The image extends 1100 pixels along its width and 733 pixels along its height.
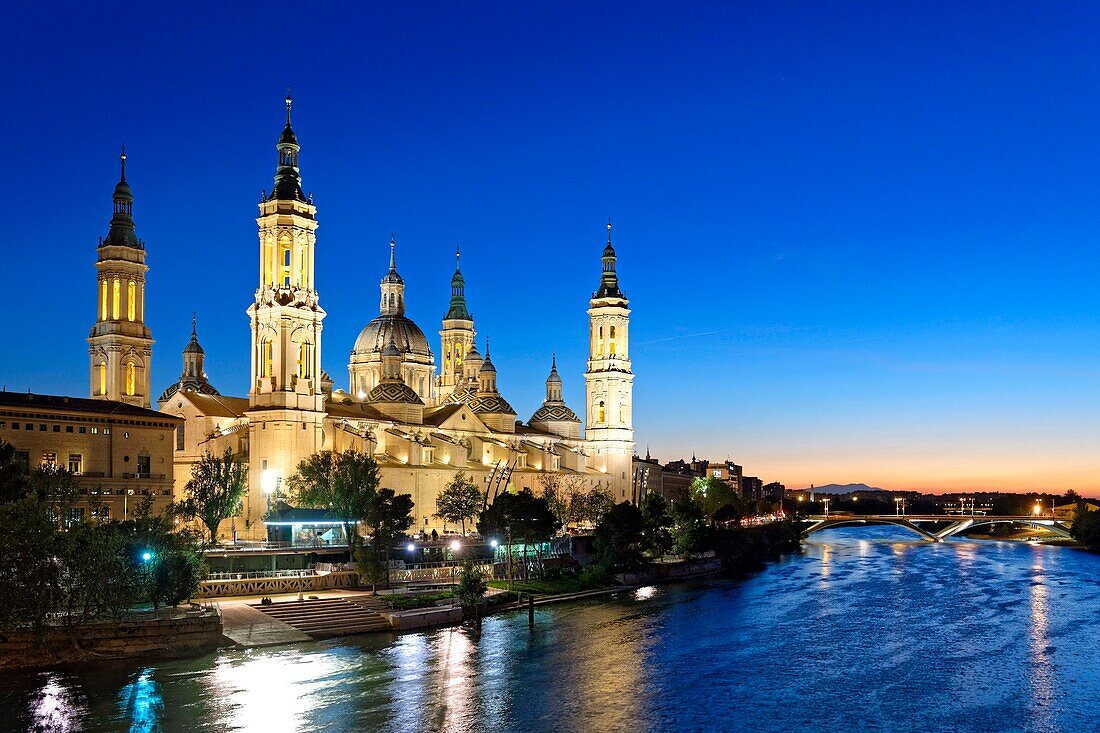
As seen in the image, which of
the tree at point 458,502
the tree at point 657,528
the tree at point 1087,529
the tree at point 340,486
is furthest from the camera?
the tree at point 1087,529

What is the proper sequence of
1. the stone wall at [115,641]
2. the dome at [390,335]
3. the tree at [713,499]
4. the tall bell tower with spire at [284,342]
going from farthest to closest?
the tree at [713,499] < the dome at [390,335] < the tall bell tower with spire at [284,342] < the stone wall at [115,641]

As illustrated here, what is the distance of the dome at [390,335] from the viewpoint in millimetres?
137750

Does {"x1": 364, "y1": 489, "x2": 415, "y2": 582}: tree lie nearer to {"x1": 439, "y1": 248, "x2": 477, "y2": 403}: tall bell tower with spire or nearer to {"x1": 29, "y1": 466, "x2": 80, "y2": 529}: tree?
{"x1": 29, "y1": 466, "x2": 80, "y2": 529}: tree

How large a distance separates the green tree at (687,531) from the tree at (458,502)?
63.2ft

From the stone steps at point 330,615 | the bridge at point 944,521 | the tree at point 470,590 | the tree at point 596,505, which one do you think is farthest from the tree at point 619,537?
the bridge at point 944,521

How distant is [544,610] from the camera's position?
71.1 m

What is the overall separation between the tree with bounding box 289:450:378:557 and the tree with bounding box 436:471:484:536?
38.8 feet

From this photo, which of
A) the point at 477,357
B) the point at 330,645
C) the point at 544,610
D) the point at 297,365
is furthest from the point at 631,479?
the point at 330,645

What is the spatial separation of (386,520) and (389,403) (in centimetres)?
4166

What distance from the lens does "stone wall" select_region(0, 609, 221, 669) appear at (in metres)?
46.6

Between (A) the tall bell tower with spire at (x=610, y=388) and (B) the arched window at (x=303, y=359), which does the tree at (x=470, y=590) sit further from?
(A) the tall bell tower with spire at (x=610, y=388)

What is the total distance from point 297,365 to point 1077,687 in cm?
6536

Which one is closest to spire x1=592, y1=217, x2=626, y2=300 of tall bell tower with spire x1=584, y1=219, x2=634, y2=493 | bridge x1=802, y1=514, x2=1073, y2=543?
tall bell tower with spire x1=584, y1=219, x2=634, y2=493

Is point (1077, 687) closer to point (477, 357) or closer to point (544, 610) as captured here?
point (544, 610)
